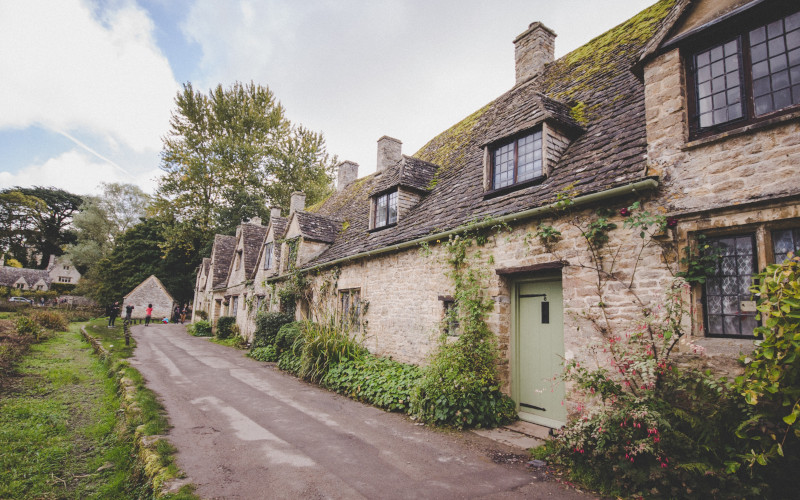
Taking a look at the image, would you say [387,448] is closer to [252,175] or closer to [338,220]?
[338,220]

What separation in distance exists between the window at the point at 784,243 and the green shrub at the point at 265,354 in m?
13.9

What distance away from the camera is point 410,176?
1186 centimetres

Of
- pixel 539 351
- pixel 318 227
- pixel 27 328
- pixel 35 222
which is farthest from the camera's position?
pixel 35 222

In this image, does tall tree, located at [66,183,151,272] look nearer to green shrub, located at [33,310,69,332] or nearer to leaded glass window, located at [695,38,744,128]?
green shrub, located at [33,310,69,332]

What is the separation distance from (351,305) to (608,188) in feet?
28.7

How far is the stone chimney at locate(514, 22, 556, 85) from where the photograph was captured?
38.7ft

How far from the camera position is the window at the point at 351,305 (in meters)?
12.2

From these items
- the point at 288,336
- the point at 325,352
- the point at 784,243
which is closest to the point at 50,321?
the point at 288,336

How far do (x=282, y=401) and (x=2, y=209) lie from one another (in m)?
71.2

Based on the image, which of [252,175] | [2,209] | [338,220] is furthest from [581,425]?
[2,209]

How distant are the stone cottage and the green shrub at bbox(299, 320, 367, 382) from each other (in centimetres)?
3495

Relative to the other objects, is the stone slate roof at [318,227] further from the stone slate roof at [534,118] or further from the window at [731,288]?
the window at [731,288]

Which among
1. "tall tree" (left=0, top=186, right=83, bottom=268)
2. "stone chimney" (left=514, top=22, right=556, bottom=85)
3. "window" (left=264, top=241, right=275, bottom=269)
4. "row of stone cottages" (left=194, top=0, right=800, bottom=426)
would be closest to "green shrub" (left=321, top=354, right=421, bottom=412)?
"row of stone cottages" (left=194, top=0, right=800, bottom=426)

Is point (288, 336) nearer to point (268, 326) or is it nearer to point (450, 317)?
point (268, 326)
